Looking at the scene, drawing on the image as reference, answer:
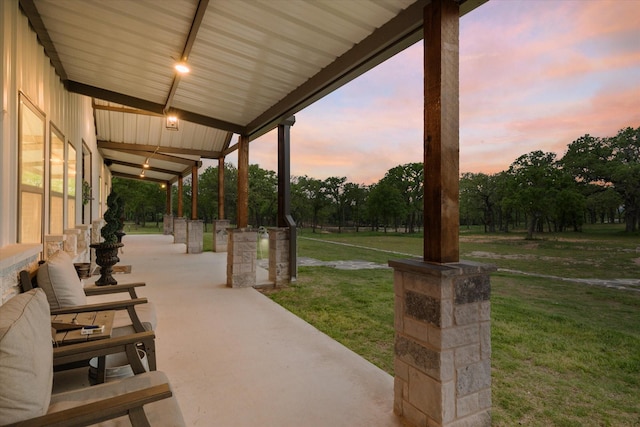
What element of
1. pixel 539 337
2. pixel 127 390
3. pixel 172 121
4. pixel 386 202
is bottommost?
pixel 539 337

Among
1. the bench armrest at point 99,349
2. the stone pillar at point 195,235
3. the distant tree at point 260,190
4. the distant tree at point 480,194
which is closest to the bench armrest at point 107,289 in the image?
the bench armrest at point 99,349

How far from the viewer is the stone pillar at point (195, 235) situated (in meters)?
10.1

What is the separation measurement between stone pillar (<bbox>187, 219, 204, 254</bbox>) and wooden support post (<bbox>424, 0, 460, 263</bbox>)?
9.18 metres

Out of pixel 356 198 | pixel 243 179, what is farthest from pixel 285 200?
pixel 356 198

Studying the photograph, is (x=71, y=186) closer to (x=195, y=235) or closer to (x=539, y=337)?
(x=195, y=235)

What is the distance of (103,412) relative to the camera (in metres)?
1.11

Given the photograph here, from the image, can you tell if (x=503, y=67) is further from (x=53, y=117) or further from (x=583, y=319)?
(x=53, y=117)

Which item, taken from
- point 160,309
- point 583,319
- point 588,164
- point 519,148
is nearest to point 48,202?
point 160,309

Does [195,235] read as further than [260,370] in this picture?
A: Yes

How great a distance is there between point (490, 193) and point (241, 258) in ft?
103

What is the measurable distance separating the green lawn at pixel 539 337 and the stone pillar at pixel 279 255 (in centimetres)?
30

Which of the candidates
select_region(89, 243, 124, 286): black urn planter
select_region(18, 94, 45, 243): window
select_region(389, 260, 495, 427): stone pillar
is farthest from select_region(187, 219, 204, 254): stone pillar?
select_region(389, 260, 495, 427): stone pillar

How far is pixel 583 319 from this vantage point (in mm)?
4902

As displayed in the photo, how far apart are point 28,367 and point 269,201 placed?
24.7m
